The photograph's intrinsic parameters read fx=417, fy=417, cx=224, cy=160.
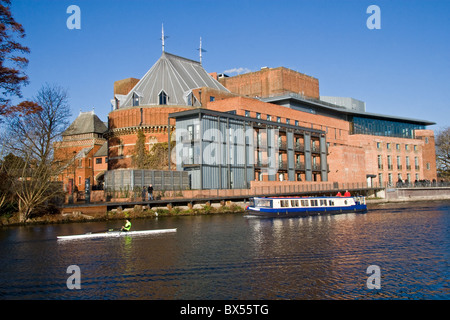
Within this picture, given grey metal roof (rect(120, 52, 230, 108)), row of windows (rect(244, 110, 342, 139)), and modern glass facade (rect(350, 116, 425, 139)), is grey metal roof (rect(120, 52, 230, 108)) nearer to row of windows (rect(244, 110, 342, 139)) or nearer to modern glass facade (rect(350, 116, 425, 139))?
row of windows (rect(244, 110, 342, 139))

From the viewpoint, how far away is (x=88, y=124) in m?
94.8

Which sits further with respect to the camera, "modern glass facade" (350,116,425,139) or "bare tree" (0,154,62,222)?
"modern glass facade" (350,116,425,139)

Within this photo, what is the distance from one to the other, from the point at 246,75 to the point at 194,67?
731 inches

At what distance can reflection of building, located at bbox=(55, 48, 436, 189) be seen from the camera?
55969 mm

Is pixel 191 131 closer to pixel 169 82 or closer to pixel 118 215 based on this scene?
pixel 118 215

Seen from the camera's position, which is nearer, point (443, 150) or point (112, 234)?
point (112, 234)

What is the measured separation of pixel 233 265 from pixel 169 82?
5847cm

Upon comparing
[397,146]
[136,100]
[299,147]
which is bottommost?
[299,147]

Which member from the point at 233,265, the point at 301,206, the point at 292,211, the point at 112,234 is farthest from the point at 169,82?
the point at 233,265

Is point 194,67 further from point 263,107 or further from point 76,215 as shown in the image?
point 76,215

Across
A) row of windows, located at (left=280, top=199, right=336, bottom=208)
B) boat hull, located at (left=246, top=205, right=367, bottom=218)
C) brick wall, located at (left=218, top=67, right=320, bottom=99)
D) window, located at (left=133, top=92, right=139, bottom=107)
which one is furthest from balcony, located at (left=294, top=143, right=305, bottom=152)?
window, located at (left=133, top=92, right=139, bottom=107)

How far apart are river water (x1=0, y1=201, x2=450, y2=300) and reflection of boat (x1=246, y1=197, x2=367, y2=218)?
13.9m

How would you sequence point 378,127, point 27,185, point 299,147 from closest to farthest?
point 27,185 < point 299,147 < point 378,127
